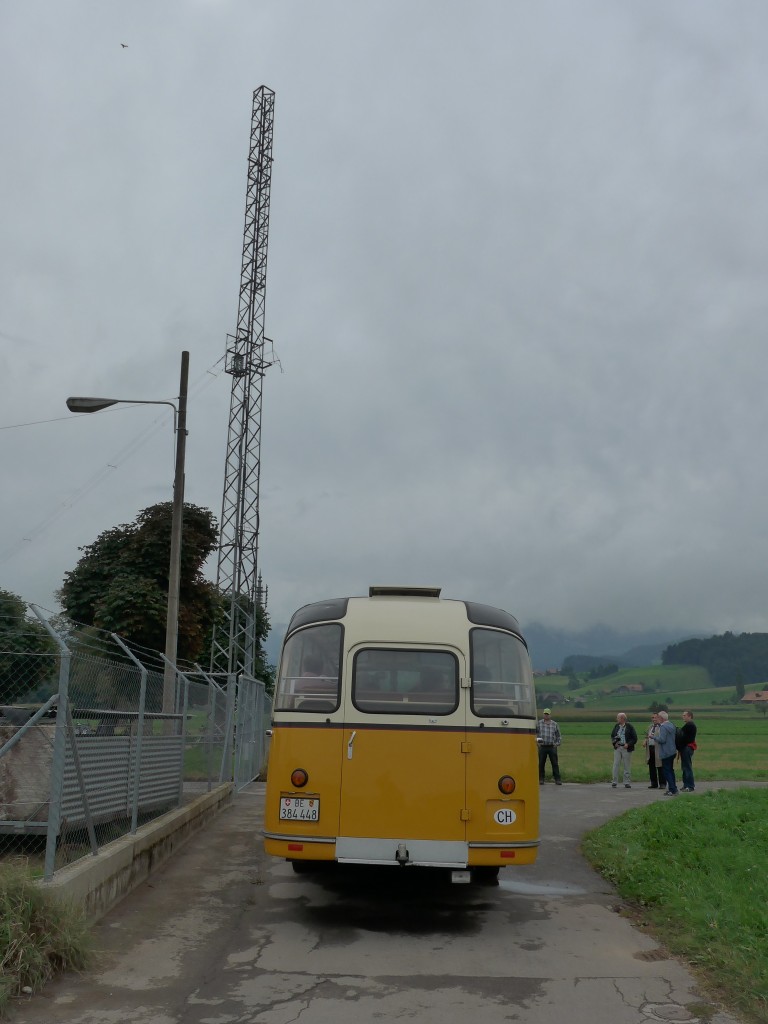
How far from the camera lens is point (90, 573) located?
1065 inches

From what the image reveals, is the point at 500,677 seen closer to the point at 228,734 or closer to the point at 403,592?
the point at 403,592

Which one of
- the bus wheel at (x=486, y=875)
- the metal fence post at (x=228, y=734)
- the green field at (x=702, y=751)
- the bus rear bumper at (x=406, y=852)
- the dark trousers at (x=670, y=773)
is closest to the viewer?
the bus rear bumper at (x=406, y=852)

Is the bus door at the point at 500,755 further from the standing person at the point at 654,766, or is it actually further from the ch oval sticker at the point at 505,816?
the standing person at the point at 654,766

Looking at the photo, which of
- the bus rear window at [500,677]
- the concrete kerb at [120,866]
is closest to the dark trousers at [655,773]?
the concrete kerb at [120,866]

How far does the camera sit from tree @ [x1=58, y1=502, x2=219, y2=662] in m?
25.3

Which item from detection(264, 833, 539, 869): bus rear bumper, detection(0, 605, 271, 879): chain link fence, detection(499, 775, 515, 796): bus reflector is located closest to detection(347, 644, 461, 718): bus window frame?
Result: detection(499, 775, 515, 796): bus reflector

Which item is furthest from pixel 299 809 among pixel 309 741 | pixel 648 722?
pixel 648 722

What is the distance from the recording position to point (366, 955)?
24.2 feet

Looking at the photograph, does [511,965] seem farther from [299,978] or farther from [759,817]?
[759,817]

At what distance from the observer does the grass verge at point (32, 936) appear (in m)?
6.16

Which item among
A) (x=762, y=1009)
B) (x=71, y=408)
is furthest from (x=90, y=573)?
(x=762, y=1009)

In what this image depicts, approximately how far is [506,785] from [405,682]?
120 centimetres

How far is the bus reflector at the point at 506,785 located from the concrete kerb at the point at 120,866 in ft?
10.8

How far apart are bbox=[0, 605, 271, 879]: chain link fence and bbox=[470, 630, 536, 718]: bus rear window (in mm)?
3246
